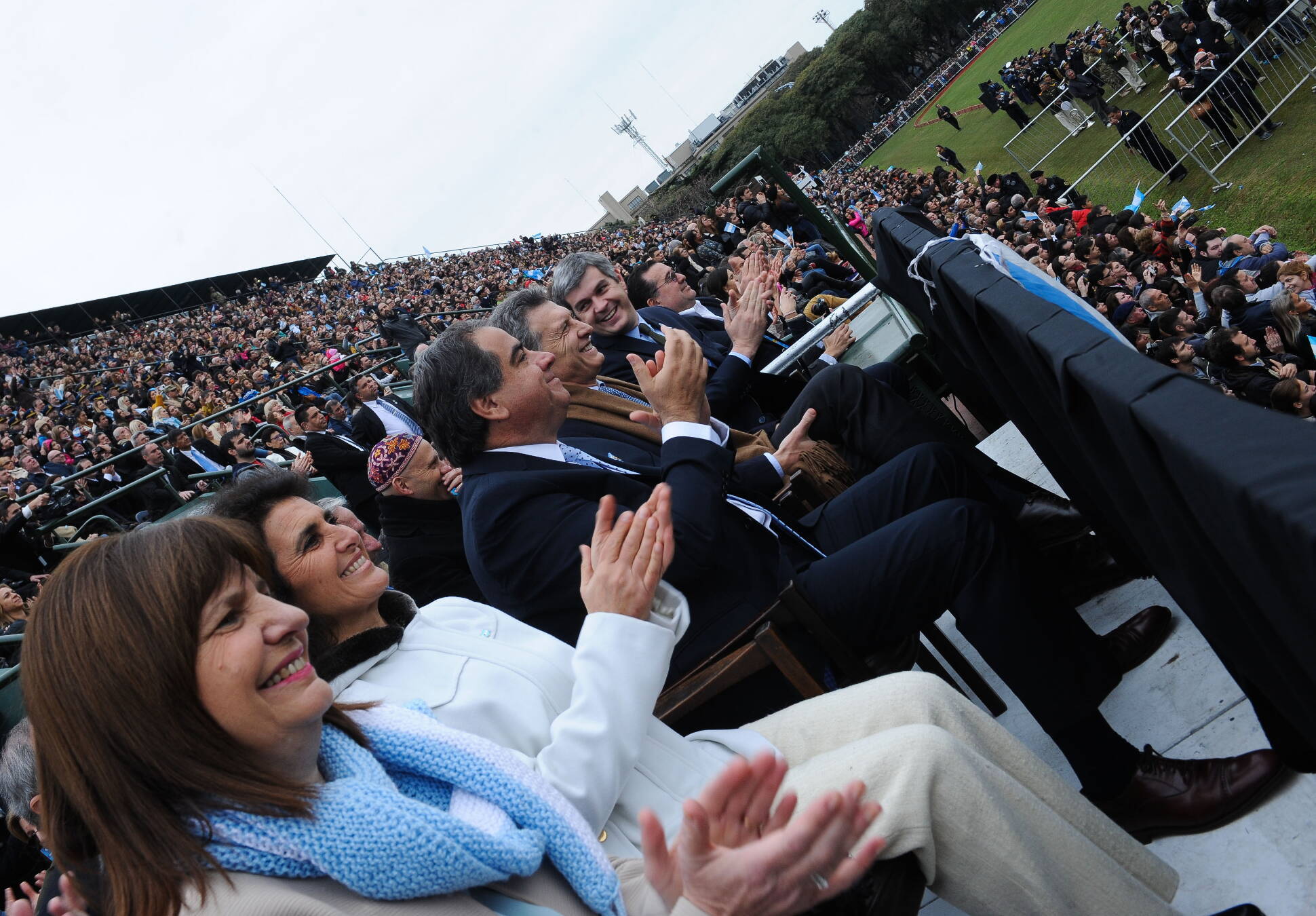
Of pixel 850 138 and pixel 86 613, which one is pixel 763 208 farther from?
pixel 850 138

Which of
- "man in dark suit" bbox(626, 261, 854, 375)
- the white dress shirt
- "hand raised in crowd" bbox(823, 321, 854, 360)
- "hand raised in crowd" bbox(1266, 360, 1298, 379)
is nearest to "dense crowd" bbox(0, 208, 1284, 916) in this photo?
"hand raised in crowd" bbox(823, 321, 854, 360)

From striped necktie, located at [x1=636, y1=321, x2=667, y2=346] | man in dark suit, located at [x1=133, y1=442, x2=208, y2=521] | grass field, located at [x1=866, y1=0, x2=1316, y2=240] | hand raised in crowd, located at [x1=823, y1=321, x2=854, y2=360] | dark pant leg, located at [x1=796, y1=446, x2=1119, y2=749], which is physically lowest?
grass field, located at [x1=866, y1=0, x2=1316, y2=240]

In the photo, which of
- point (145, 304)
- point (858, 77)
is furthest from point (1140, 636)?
point (858, 77)

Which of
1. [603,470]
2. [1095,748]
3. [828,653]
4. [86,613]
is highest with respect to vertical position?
[86,613]

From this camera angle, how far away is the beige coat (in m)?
1.17

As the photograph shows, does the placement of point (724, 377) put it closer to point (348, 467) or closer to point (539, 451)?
point (539, 451)

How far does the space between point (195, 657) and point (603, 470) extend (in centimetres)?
135

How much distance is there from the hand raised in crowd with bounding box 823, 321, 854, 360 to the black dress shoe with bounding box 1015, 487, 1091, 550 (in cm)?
144

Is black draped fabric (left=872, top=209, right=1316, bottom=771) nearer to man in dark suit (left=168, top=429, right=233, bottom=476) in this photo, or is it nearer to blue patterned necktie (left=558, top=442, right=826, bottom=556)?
blue patterned necktie (left=558, top=442, right=826, bottom=556)

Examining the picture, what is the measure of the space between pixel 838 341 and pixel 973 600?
235 cm

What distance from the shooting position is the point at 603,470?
250 cm

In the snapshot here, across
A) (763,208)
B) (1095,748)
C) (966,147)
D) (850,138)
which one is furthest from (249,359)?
(850,138)

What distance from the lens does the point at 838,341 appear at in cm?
433

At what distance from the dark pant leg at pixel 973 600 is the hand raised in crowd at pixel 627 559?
626 mm
